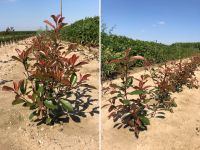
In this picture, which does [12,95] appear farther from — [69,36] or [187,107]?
[69,36]

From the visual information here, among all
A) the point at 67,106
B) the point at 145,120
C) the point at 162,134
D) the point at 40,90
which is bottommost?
the point at 162,134

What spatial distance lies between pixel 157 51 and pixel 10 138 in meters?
7.21

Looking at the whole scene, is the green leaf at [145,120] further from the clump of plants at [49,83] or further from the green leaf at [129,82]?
the clump of plants at [49,83]

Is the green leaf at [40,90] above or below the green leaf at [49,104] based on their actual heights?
above

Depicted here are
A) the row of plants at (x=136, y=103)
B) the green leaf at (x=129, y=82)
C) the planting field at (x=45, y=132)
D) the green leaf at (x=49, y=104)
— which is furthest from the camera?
the green leaf at (x=129, y=82)

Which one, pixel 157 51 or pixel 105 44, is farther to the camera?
pixel 157 51

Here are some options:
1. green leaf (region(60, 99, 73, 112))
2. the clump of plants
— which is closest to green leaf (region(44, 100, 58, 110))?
the clump of plants

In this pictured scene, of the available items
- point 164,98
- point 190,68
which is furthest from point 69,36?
point 164,98

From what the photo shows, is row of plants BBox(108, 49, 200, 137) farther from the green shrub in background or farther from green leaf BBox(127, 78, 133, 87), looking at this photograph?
the green shrub in background

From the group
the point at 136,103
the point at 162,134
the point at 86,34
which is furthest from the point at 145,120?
the point at 86,34

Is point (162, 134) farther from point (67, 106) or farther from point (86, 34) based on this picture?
point (86, 34)

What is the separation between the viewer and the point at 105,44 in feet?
26.4

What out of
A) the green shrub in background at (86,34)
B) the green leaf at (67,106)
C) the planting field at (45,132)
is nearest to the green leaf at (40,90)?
the green leaf at (67,106)

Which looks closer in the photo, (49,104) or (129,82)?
(49,104)
